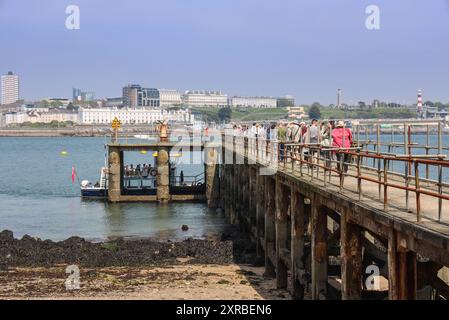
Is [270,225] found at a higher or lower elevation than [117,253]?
higher

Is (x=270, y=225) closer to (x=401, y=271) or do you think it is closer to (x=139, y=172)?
(x=401, y=271)

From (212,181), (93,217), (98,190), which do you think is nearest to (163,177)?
(212,181)

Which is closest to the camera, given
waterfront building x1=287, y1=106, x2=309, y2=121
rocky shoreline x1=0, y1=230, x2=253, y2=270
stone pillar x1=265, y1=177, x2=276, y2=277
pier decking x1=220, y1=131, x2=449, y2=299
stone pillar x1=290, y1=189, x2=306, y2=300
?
pier decking x1=220, y1=131, x2=449, y2=299

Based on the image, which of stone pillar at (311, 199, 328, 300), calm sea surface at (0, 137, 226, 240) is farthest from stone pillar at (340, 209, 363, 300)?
calm sea surface at (0, 137, 226, 240)

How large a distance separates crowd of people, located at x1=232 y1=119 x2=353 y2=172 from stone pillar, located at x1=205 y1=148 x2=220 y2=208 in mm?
14376

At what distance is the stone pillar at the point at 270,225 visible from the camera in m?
24.0

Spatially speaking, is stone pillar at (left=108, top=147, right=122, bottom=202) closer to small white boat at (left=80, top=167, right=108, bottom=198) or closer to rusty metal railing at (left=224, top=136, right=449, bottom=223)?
small white boat at (left=80, top=167, right=108, bottom=198)

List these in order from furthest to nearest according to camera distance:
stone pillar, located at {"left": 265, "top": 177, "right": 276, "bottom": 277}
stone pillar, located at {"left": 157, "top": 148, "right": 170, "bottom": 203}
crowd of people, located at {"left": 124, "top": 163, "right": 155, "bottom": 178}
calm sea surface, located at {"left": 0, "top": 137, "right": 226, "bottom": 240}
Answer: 1. crowd of people, located at {"left": 124, "top": 163, "right": 155, "bottom": 178}
2. stone pillar, located at {"left": 157, "top": 148, "right": 170, "bottom": 203}
3. calm sea surface, located at {"left": 0, "top": 137, "right": 226, "bottom": 240}
4. stone pillar, located at {"left": 265, "top": 177, "right": 276, "bottom": 277}

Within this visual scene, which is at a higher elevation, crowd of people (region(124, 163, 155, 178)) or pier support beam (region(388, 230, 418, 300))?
pier support beam (region(388, 230, 418, 300))

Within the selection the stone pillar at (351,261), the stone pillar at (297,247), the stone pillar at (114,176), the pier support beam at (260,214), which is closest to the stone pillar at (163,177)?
the stone pillar at (114,176)

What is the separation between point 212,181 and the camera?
51.4 meters

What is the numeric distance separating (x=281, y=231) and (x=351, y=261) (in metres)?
8.11

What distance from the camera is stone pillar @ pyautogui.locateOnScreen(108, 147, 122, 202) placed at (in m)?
50.2
